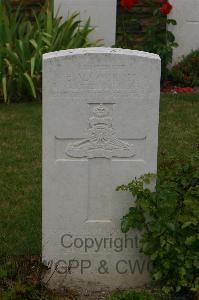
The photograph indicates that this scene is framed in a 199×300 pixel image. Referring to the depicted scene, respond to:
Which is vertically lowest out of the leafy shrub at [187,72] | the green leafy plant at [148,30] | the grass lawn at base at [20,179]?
the grass lawn at base at [20,179]

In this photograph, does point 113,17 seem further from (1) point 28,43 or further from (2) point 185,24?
(1) point 28,43

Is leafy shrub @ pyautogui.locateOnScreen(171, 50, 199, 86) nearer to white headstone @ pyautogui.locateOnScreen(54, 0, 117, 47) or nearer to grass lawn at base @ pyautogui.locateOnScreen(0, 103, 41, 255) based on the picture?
white headstone @ pyautogui.locateOnScreen(54, 0, 117, 47)

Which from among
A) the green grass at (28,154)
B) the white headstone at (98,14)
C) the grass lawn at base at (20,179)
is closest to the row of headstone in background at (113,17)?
the white headstone at (98,14)

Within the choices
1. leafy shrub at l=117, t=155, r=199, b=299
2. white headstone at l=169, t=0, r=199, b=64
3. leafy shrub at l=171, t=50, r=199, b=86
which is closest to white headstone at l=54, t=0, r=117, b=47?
white headstone at l=169, t=0, r=199, b=64

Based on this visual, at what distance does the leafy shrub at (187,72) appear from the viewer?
9.59 metres

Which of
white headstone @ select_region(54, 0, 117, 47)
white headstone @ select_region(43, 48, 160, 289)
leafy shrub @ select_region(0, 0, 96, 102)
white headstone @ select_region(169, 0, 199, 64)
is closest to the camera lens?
white headstone @ select_region(43, 48, 160, 289)

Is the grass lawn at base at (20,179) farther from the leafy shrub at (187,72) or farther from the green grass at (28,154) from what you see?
the leafy shrub at (187,72)

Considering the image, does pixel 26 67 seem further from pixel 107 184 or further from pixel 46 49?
pixel 107 184

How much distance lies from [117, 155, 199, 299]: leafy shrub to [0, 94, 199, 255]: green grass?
67cm

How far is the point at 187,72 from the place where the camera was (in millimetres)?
9711

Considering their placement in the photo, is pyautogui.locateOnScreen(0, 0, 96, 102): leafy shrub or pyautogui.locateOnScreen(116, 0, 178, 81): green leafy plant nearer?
pyautogui.locateOnScreen(0, 0, 96, 102): leafy shrub

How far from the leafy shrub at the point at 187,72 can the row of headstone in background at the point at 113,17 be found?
213mm

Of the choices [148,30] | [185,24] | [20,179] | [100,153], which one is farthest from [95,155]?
[185,24]

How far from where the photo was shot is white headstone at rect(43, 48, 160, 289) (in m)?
3.98
